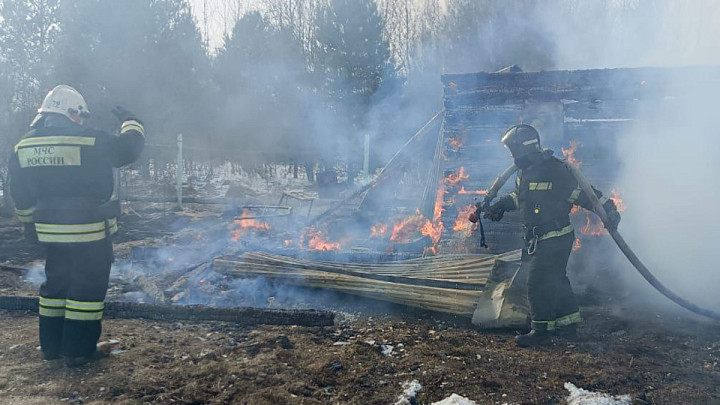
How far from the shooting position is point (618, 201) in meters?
7.91

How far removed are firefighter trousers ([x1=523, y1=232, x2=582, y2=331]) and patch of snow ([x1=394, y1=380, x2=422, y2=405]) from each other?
1587mm

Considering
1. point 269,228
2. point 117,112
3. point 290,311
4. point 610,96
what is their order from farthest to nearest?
point 269,228
point 610,96
point 290,311
point 117,112

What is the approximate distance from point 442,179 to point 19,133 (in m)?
12.9

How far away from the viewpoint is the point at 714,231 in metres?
6.73

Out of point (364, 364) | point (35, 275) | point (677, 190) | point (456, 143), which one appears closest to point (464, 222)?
point (456, 143)

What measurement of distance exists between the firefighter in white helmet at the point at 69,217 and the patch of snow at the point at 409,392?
2.70 metres

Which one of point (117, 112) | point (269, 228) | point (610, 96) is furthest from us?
point (269, 228)

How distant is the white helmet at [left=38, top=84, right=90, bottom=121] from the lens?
439 cm

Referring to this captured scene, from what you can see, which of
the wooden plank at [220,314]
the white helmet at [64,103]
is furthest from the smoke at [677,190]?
the white helmet at [64,103]

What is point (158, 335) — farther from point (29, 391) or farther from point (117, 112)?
point (117, 112)

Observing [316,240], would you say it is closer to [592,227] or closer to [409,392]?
[592,227]

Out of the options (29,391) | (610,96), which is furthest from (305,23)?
(29,391)

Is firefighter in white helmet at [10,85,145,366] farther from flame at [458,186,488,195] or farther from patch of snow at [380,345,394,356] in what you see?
flame at [458,186,488,195]

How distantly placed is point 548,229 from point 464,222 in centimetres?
410
